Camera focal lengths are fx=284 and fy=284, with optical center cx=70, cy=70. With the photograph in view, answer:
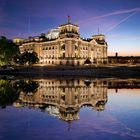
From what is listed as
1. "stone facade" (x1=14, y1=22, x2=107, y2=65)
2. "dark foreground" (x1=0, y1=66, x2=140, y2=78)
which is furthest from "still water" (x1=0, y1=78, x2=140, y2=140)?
"stone facade" (x1=14, y1=22, x2=107, y2=65)

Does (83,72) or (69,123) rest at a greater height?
(83,72)

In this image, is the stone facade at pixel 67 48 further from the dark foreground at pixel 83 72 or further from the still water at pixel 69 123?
the still water at pixel 69 123

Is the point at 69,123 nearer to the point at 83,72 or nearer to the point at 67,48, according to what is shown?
the point at 83,72

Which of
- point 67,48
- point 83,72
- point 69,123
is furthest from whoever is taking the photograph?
point 67,48

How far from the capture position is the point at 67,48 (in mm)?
160625

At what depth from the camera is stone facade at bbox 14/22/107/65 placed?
529ft

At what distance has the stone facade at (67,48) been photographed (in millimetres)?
161250

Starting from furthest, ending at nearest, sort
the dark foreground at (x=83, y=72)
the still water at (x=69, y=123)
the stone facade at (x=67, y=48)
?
the stone facade at (x=67, y=48) → the dark foreground at (x=83, y=72) → the still water at (x=69, y=123)

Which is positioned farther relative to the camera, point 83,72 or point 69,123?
point 83,72

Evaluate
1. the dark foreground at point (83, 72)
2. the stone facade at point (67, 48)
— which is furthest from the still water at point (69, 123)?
the stone facade at point (67, 48)

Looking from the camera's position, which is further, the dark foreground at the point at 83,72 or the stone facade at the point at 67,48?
the stone facade at the point at 67,48

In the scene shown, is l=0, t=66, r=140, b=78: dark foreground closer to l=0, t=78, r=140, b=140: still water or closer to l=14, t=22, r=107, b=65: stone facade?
l=14, t=22, r=107, b=65: stone facade

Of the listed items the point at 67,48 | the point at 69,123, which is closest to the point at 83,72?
the point at 67,48

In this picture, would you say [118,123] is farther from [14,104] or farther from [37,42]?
[37,42]
